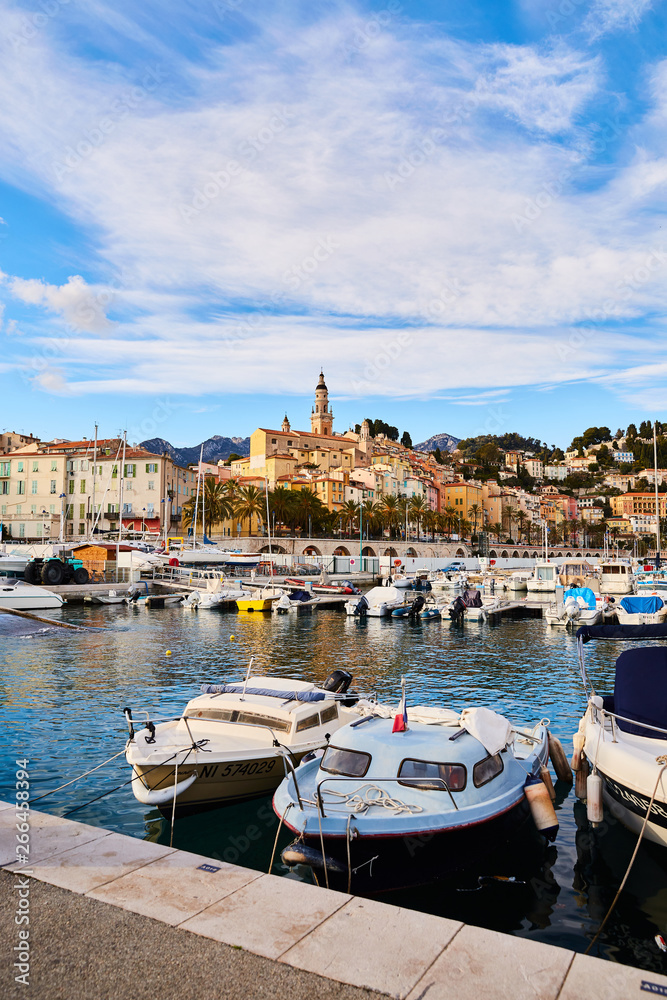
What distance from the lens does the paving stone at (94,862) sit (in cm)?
671

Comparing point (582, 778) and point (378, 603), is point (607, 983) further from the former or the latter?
point (378, 603)

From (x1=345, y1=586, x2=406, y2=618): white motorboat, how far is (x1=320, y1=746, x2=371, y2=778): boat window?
41.0 meters

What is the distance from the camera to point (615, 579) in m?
60.1

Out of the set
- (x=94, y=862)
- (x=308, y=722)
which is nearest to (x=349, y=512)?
(x=308, y=722)

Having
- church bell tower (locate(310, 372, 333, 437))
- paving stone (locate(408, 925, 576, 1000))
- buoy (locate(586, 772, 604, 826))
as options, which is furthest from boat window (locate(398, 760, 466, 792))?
church bell tower (locate(310, 372, 333, 437))

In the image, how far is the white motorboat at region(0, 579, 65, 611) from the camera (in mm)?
46844

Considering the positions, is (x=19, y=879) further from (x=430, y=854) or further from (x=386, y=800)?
(x=430, y=854)

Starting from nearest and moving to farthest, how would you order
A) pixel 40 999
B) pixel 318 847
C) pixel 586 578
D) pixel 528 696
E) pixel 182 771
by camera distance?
pixel 40 999 < pixel 318 847 < pixel 182 771 < pixel 528 696 < pixel 586 578

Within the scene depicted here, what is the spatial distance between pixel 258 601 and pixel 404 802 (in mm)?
45598

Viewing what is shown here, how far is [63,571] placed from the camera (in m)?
60.5

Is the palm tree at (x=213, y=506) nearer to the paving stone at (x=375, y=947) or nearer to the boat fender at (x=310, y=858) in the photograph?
the boat fender at (x=310, y=858)

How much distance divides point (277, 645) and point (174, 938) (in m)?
31.3

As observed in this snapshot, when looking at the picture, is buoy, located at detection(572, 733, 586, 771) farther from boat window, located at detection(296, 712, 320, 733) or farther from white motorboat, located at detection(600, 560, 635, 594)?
white motorboat, located at detection(600, 560, 635, 594)

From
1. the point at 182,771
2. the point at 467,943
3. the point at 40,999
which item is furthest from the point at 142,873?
the point at 182,771
